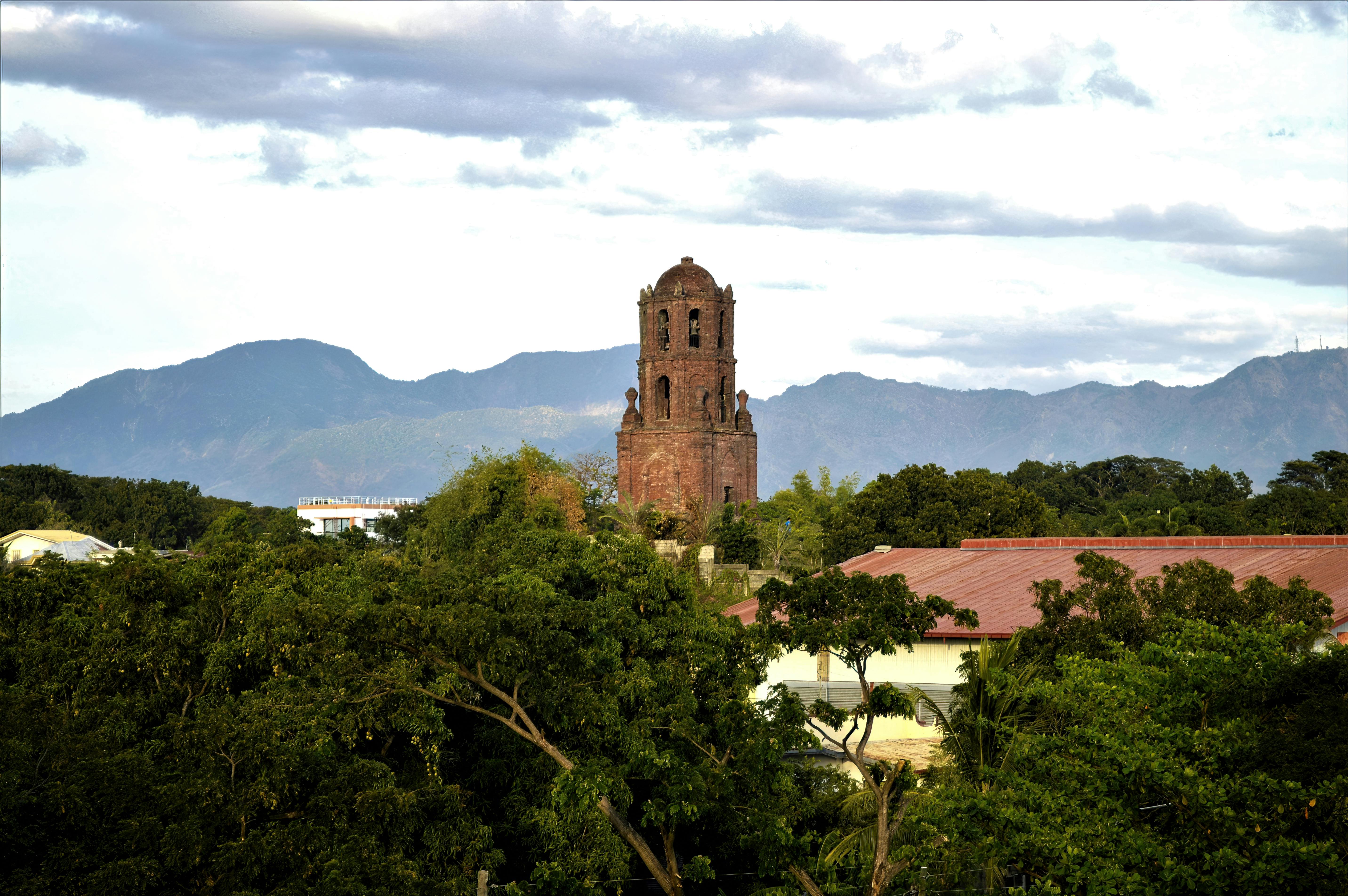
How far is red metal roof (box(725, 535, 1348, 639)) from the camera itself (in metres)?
31.5

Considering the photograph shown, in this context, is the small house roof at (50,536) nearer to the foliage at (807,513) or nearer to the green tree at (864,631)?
the foliage at (807,513)

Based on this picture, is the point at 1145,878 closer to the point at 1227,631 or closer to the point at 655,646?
the point at 1227,631

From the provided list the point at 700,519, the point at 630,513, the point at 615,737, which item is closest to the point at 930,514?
the point at 630,513

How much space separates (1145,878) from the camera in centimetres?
1347

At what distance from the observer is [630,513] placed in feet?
248

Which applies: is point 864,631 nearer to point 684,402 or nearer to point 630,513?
point 630,513

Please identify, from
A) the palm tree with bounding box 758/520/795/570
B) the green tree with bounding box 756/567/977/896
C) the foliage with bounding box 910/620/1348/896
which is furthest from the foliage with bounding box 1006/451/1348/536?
the green tree with bounding box 756/567/977/896

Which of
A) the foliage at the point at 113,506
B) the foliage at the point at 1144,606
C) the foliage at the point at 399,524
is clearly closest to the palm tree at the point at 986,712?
the foliage at the point at 1144,606

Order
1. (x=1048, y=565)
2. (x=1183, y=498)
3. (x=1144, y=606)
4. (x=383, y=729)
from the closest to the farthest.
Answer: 1. (x=383, y=729)
2. (x=1144, y=606)
3. (x=1048, y=565)
4. (x=1183, y=498)

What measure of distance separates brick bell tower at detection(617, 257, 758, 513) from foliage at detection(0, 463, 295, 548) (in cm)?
3594

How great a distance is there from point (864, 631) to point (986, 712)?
4.90 m

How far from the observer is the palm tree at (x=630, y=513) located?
7412 centimetres

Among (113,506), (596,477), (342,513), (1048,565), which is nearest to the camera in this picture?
(1048,565)

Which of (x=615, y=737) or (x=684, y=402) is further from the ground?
(x=684, y=402)
